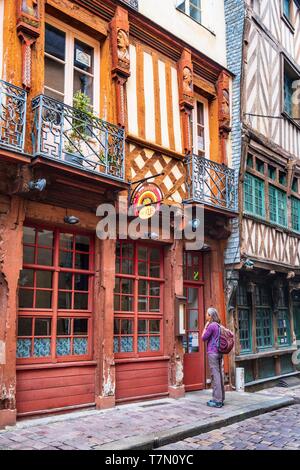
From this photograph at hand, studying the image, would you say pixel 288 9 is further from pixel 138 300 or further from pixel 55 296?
pixel 55 296

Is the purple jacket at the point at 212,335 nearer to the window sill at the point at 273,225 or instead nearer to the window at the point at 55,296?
the window at the point at 55,296

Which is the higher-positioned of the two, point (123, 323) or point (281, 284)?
point (281, 284)

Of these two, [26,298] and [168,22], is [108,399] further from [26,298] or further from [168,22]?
[168,22]

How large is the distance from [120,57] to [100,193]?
7.56 ft

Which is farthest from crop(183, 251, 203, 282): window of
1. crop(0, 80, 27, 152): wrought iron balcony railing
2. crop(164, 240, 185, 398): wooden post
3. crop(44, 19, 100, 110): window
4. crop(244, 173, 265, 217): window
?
crop(0, 80, 27, 152): wrought iron balcony railing

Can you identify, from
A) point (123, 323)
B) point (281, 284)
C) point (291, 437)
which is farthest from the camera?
point (281, 284)

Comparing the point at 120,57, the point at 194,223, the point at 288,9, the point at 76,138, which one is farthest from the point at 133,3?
the point at 288,9

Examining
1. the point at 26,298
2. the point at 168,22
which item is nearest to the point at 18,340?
the point at 26,298

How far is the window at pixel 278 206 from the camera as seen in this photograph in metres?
11.6

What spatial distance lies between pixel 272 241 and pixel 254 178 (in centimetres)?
149

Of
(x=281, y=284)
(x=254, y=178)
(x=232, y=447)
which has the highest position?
(x=254, y=178)

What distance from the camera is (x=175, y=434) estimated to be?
5.94 metres

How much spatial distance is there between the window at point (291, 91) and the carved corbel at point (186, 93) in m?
4.56

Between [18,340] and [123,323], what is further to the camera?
[123,323]
